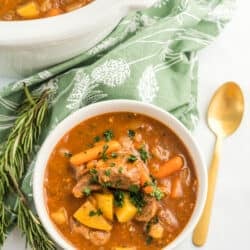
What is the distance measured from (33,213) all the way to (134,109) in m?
0.42

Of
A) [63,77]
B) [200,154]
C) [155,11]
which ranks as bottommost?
[200,154]

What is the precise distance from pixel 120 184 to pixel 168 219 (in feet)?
0.58

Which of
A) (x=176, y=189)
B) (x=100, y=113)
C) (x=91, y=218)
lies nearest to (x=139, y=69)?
(x=100, y=113)

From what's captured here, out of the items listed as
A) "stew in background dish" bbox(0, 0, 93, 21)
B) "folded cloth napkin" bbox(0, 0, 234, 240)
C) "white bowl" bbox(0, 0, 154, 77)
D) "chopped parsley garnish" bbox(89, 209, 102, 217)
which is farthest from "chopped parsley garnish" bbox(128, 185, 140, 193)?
"stew in background dish" bbox(0, 0, 93, 21)

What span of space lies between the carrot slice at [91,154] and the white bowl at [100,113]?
0.08 metres

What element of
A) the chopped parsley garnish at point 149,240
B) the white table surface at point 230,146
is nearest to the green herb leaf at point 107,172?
the chopped parsley garnish at point 149,240

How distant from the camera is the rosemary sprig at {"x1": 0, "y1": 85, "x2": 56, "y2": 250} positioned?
2.18 m

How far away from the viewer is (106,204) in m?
2.10

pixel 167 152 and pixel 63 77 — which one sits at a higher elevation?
pixel 63 77

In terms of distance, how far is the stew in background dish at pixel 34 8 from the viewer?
2240 millimetres

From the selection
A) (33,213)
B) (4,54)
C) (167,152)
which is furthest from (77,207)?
(4,54)

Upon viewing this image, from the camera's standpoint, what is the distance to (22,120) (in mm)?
2260

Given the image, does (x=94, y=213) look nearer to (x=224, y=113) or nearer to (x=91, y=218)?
(x=91, y=218)

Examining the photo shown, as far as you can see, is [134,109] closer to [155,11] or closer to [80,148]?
[80,148]
